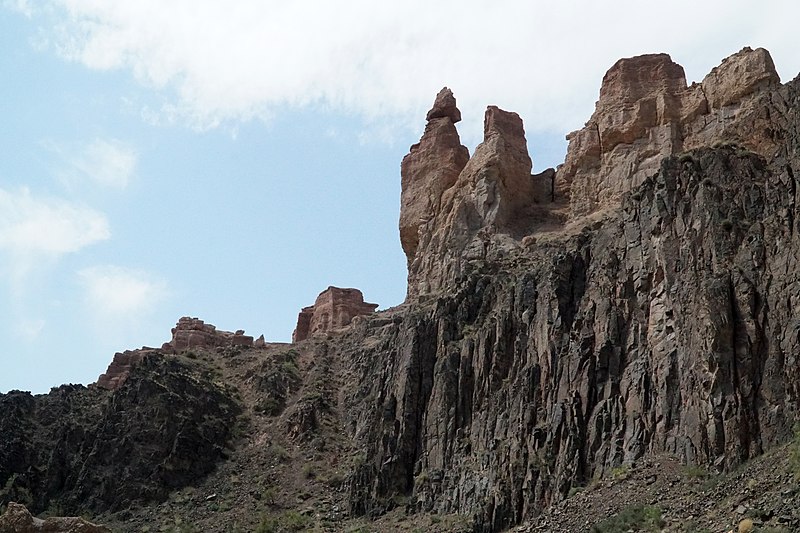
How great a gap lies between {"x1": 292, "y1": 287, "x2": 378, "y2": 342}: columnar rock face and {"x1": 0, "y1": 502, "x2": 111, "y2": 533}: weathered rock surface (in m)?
65.9

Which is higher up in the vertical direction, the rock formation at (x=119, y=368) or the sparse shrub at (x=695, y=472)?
the rock formation at (x=119, y=368)

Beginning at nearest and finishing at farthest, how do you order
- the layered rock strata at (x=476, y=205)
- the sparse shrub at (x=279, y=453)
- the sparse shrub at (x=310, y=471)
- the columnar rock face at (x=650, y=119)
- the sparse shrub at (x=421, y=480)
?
the sparse shrub at (x=421, y=480)
the sparse shrub at (x=310, y=471)
the columnar rock face at (x=650, y=119)
the sparse shrub at (x=279, y=453)
the layered rock strata at (x=476, y=205)

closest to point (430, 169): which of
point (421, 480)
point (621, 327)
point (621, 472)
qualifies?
point (421, 480)

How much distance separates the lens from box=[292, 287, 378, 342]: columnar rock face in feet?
313

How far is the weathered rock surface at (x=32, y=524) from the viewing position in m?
27.8

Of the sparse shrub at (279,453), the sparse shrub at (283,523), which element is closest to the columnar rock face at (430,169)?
the sparse shrub at (279,453)

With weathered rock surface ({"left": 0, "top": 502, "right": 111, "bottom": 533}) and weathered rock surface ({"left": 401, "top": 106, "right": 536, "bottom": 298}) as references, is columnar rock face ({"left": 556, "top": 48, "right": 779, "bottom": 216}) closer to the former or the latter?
weathered rock surface ({"left": 401, "top": 106, "right": 536, "bottom": 298})

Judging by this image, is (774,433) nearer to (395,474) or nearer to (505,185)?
(395,474)

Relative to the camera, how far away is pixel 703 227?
47.8 m

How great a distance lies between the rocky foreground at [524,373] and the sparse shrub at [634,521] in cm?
16

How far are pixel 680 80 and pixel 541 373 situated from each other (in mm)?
29086

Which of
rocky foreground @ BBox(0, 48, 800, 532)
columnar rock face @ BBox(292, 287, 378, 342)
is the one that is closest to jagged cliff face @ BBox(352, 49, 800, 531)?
rocky foreground @ BBox(0, 48, 800, 532)

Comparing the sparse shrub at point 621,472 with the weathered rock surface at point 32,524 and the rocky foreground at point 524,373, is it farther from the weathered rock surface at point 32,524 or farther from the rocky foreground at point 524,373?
the weathered rock surface at point 32,524

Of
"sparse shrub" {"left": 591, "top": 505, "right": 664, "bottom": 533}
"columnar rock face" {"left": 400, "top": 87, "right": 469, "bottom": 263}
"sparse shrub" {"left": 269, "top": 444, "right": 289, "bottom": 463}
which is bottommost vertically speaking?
"sparse shrub" {"left": 591, "top": 505, "right": 664, "bottom": 533}
